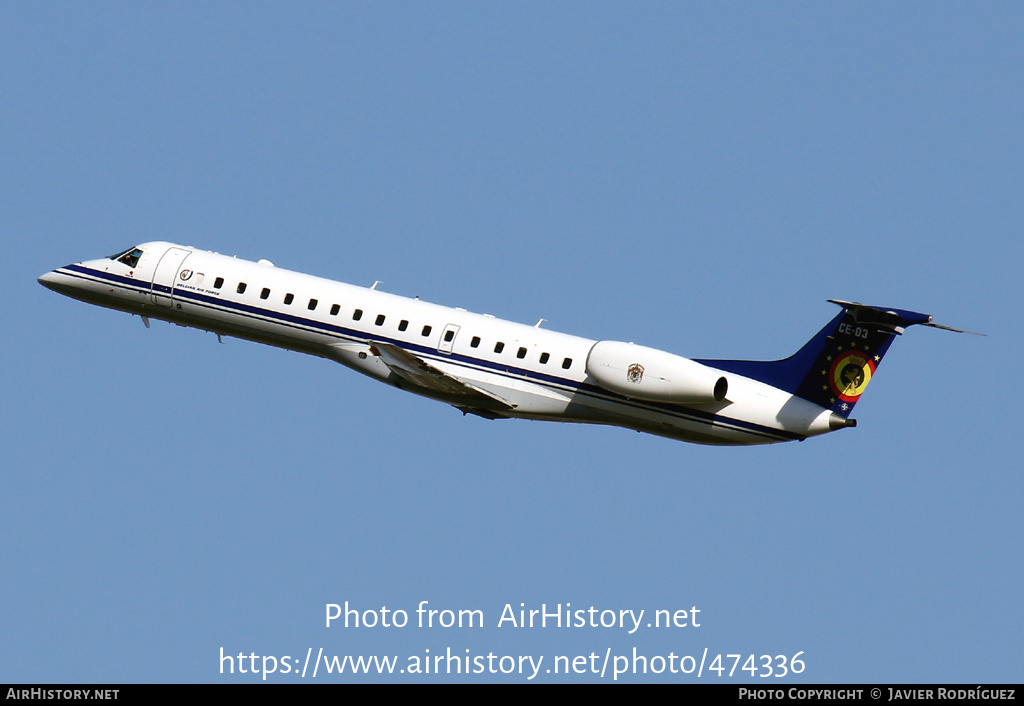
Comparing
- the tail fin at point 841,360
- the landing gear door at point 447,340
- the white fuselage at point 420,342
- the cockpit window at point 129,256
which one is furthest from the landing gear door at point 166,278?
the tail fin at point 841,360

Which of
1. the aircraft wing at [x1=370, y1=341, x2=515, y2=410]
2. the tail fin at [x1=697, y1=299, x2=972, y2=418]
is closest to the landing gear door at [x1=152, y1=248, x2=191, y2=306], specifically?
the aircraft wing at [x1=370, y1=341, x2=515, y2=410]

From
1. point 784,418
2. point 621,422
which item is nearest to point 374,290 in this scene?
point 621,422

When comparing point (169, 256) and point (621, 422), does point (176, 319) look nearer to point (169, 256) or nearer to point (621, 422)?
point (169, 256)

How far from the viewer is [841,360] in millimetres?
34000

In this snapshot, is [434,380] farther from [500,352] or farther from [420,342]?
[500,352]

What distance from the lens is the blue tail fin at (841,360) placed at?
33.4 metres

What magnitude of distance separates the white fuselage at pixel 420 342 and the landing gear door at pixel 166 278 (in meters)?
0.03

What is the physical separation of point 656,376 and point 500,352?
4.25 meters

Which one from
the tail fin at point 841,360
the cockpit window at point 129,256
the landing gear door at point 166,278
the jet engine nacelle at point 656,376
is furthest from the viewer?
the cockpit window at point 129,256

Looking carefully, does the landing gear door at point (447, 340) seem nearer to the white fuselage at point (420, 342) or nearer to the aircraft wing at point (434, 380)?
the white fuselage at point (420, 342)

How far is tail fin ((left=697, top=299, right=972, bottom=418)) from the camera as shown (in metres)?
33.4

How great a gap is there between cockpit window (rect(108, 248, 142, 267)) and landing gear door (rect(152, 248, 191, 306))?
2.57 ft

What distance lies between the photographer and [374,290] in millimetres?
37875

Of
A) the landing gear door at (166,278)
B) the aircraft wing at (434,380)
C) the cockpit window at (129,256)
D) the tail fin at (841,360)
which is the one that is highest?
the cockpit window at (129,256)
